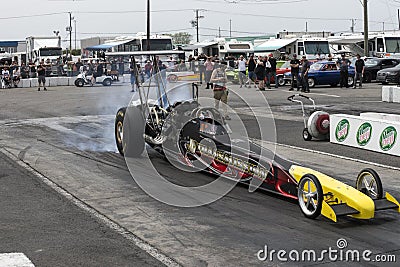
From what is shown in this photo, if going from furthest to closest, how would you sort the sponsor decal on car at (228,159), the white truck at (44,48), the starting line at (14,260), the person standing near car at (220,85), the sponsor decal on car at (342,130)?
the white truck at (44,48) < the sponsor decal on car at (342,130) < the person standing near car at (220,85) < the sponsor decal on car at (228,159) < the starting line at (14,260)

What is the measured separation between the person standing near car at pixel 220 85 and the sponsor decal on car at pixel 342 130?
435cm

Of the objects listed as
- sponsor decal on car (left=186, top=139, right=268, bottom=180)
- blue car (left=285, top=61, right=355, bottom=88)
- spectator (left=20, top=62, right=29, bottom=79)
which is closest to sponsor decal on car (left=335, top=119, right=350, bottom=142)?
sponsor decal on car (left=186, top=139, right=268, bottom=180)

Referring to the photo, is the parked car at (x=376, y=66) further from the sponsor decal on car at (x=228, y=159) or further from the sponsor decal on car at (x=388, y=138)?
the sponsor decal on car at (x=228, y=159)

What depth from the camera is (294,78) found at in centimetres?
2770

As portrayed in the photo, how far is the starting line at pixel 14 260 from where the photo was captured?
573 centimetres

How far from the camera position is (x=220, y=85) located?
8562mm

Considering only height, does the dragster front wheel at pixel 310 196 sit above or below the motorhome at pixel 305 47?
below

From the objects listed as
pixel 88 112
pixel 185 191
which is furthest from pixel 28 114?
pixel 185 191

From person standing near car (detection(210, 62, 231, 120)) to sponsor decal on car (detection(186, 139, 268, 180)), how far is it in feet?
1.67

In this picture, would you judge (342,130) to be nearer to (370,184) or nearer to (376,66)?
(370,184)

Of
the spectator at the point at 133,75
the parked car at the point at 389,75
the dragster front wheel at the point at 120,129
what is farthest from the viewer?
the parked car at the point at 389,75

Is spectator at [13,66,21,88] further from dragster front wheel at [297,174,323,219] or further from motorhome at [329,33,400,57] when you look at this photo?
dragster front wheel at [297,174,323,219]

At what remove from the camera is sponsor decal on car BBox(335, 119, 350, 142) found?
13094 mm

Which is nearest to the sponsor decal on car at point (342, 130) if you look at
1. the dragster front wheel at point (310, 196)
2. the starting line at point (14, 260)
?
the dragster front wheel at point (310, 196)
